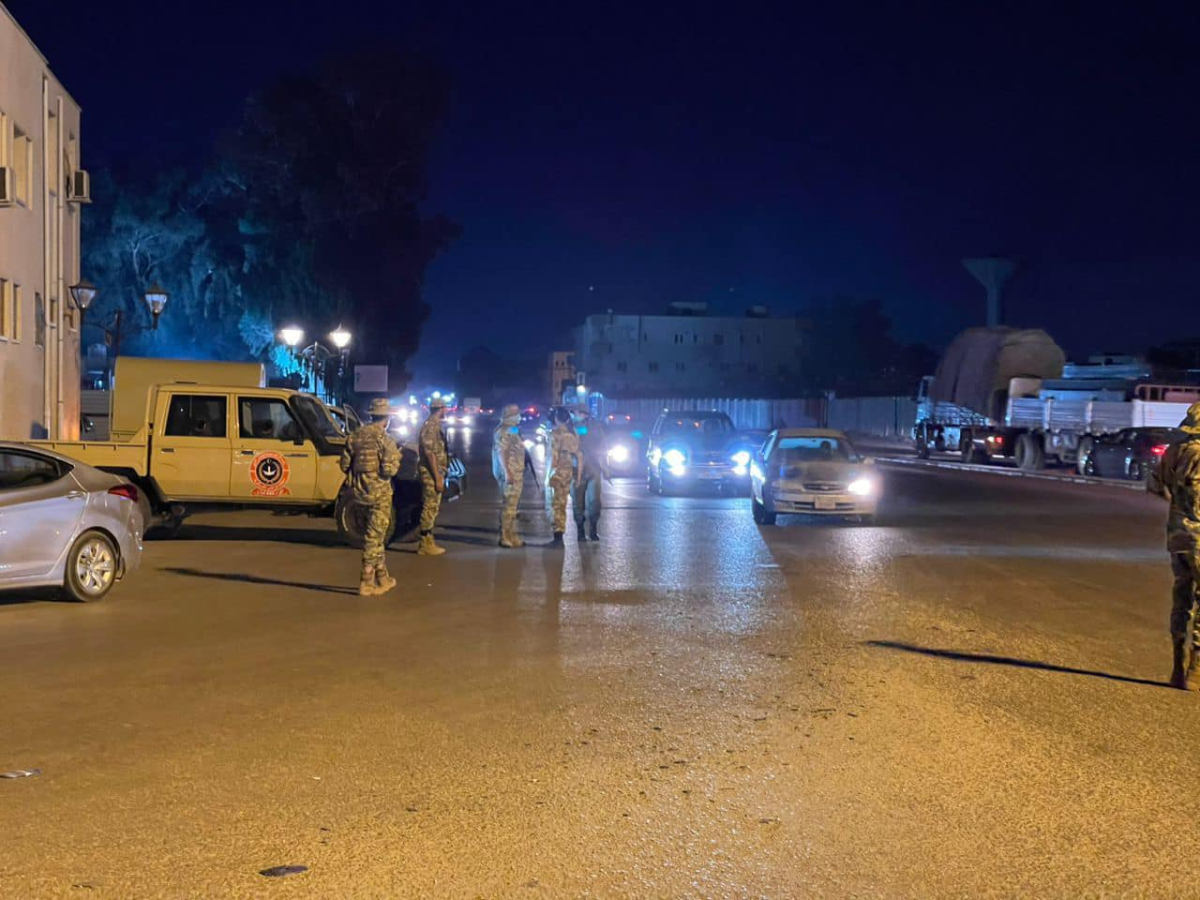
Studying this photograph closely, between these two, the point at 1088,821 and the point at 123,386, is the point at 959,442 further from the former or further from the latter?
the point at 1088,821

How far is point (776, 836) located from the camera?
17.1ft

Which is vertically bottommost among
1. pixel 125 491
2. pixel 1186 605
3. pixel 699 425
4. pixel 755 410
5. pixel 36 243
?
pixel 1186 605

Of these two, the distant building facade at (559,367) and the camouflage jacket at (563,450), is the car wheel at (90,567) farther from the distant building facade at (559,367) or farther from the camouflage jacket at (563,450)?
the distant building facade at (559,367)

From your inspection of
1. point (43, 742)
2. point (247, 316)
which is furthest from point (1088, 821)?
point (247, 316)

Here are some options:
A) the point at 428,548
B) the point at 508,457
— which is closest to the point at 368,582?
the point at 428,548

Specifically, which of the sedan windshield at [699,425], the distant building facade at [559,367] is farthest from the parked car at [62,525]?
the distant building facade at [559,367]

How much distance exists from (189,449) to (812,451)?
9.25m

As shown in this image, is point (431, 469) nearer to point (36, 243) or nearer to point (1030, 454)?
point (36, 243)

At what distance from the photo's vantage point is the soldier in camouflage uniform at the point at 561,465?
51.7 feet

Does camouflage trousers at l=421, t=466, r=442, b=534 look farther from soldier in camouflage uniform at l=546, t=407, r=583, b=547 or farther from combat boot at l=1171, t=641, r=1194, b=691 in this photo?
combat boot at l=1171, t=641, r=1194, b=691

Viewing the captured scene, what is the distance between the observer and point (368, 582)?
11.7 metres

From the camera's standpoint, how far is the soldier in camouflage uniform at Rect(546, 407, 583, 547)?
1577cm

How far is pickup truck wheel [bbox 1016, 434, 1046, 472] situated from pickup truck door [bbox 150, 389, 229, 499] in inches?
1032

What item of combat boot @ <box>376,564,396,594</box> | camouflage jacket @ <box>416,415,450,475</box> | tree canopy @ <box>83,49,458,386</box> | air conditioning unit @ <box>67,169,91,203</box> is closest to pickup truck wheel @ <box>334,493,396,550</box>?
camouflage jacket @ <box>416,415,450,475</box>
